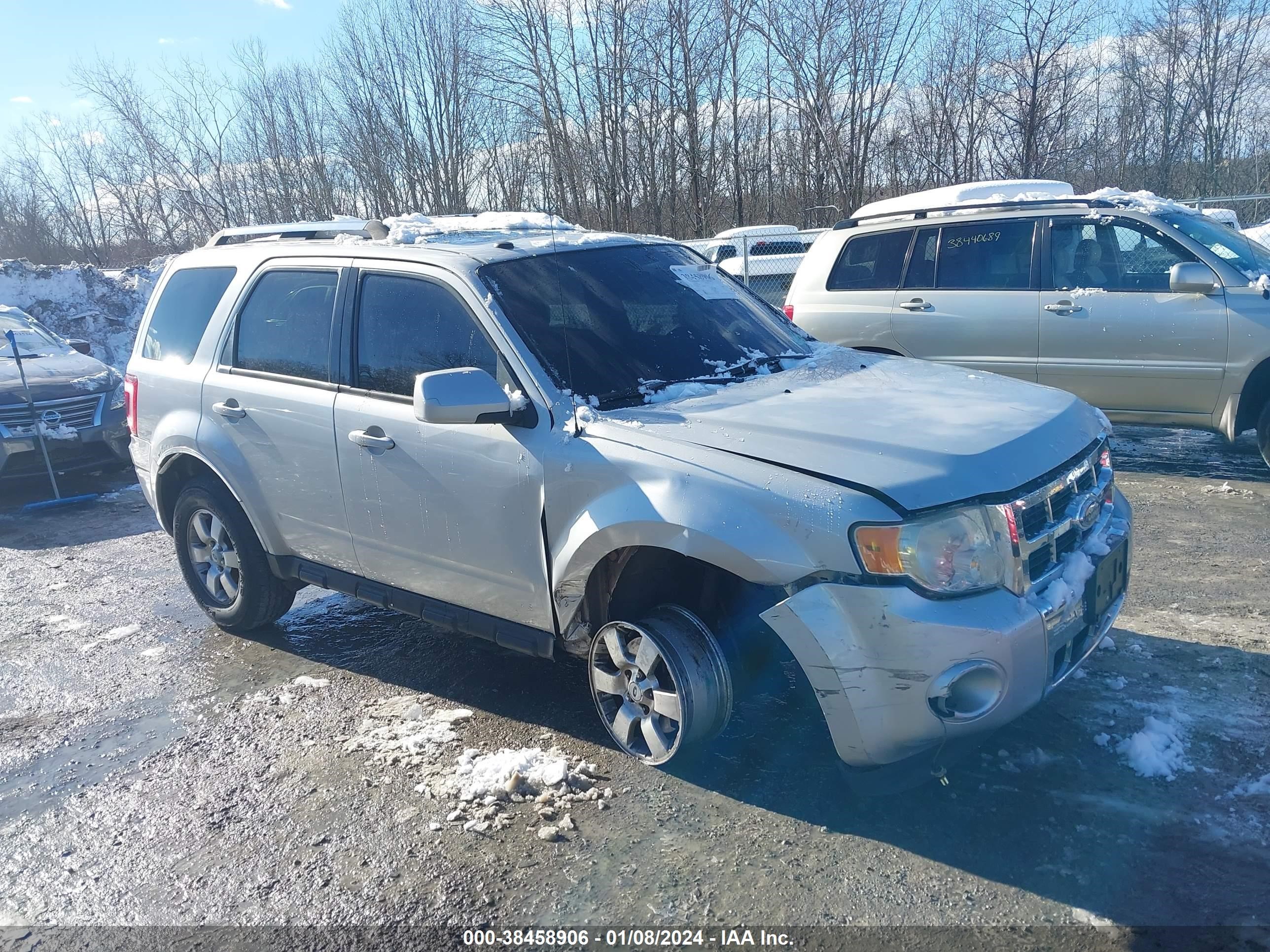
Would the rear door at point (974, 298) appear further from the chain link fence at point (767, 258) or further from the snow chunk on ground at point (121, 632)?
the chain link fence at point (767, 258)

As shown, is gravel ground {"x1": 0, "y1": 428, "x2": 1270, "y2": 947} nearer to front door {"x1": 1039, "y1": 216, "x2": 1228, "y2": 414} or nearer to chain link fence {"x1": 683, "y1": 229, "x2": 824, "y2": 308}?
front door {"x1": 1039, "y1": 216, "x2": 1228, "y2": 414}

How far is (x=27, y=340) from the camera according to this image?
32.8 ft

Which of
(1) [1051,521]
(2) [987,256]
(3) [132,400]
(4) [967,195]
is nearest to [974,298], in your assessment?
(2) [987,256]

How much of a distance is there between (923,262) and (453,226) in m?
4.50

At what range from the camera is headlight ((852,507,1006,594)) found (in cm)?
271

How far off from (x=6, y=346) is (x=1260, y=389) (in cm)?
1102

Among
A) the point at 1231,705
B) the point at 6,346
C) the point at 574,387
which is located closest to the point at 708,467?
the point at 574,387

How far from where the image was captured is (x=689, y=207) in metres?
25.2

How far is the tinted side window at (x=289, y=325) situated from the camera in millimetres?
→ 4227

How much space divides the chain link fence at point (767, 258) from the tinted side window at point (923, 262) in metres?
6.46

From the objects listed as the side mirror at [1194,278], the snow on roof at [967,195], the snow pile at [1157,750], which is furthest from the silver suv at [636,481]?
the snow on roof at [967,195]

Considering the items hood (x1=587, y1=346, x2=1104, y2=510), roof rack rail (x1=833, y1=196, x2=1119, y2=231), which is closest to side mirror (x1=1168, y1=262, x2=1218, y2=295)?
roof rack rail (x1=833, y1=196, x2=1119, y2=231)

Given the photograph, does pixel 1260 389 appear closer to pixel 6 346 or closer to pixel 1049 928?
pixel 1049 928

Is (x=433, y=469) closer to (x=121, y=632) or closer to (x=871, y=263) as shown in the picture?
(x=121, y=632)
